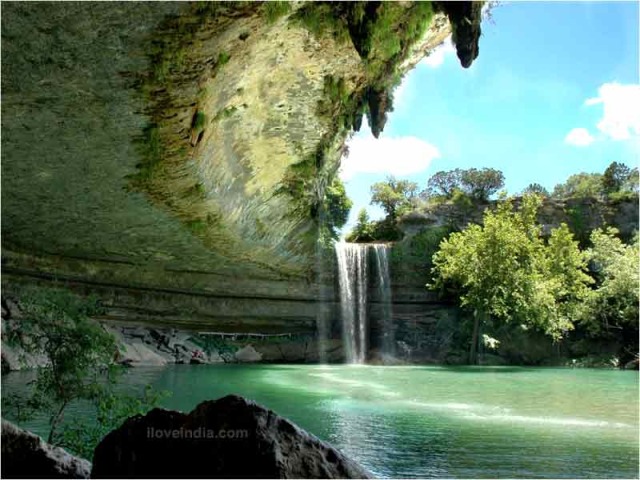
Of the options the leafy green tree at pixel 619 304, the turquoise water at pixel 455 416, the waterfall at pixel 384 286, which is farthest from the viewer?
the waterfall at pixel 384 286

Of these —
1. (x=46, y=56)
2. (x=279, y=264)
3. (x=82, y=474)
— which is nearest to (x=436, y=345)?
(x=279, y=264)

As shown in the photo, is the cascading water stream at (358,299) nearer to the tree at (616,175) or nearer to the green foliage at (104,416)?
the tree at (616,175)

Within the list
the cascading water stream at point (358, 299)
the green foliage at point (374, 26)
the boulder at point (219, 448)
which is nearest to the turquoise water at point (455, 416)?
the boulder at point (219, 448)

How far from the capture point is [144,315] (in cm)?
2120

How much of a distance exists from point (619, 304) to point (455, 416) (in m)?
16.7

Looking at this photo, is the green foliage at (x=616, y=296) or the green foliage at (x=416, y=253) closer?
the green foliage at (x=616, y=296)

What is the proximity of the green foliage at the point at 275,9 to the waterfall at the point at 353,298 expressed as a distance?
1763cm

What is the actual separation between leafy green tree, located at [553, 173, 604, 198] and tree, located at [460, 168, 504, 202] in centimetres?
370

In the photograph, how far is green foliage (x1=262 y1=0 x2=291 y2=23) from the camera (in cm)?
652

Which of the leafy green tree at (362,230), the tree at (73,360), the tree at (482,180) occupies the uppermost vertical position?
the tree at (482,180)

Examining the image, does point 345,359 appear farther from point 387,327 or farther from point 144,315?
point 144,315

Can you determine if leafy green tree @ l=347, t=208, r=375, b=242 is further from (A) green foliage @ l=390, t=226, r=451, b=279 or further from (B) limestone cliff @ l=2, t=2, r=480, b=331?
(B) limestone cliff @ l=2, t=2, r=480, b=331

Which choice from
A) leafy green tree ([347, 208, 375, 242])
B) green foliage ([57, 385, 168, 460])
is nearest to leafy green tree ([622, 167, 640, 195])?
leafy green tree ([347, 208, 375, 242])

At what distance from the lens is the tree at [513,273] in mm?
22312
